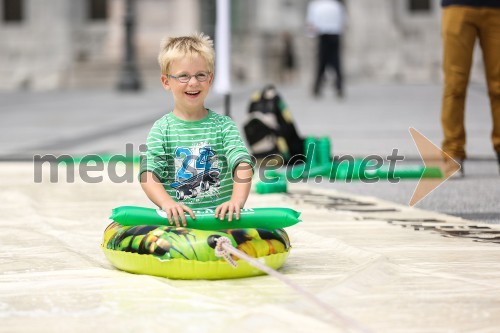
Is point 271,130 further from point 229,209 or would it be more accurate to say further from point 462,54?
point 229,209

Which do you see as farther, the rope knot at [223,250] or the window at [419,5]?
the window at [419,5]

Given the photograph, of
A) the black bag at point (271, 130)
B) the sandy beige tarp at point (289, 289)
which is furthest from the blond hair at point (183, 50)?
the black bag at point (271, 130)

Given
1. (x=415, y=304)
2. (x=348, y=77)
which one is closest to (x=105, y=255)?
(x=415, y=304)

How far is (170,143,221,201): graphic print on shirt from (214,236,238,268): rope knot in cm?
42

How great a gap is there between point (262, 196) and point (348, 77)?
73.4 ft

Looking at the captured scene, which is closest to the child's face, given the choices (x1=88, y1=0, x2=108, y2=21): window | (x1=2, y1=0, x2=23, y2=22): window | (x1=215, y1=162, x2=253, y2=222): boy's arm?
(x1=215, y1=162, x2=253, y2=222): boy's arm

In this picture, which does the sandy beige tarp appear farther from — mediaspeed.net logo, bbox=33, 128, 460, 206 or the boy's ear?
mediaspeed.net logo, bbox=33, 128, 460, 206

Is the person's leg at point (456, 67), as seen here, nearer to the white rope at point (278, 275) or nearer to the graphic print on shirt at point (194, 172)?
the graphic print on shirt at point (194, 172)

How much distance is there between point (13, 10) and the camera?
3131 centimetres

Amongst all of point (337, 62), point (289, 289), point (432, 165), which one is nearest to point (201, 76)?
point (289, 289)

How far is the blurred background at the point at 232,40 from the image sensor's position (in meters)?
29.3

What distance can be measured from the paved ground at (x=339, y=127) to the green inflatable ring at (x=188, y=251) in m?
1.98

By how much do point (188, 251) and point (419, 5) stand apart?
2686 cm

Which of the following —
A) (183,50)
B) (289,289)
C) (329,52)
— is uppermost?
(183,50)
